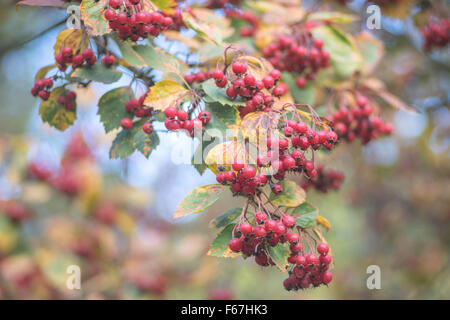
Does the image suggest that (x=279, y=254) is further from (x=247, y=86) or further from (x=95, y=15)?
(x=95, y=15)

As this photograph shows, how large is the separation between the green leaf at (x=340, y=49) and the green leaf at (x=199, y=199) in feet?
4.19

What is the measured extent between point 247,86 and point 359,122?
1047mm

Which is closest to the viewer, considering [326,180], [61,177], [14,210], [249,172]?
[249,172]

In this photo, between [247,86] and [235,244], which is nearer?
[235,244]

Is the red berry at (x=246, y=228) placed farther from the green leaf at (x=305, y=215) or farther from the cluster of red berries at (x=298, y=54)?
the cluster of red berries at (x=298, y=54)

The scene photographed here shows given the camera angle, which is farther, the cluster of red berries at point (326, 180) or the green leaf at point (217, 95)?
the cluster of red berries at point (326, 180)

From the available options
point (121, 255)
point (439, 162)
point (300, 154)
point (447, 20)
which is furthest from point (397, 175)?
point (300, 154)

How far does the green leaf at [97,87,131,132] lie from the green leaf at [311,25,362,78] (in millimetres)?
→ 1220

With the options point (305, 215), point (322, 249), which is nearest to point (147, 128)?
point (305, 215)

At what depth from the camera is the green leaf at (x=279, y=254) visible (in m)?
1.36

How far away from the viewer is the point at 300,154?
1352mm

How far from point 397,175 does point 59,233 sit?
515 centimetres


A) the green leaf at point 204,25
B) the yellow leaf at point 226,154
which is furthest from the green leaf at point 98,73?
the yellow leaf at point 226,154

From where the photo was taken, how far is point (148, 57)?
5.51 ft
